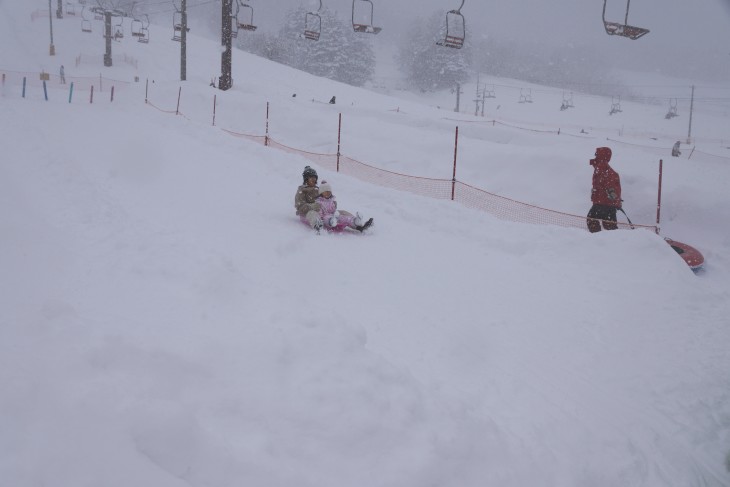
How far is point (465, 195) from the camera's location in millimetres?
11773

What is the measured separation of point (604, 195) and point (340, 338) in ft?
23.9

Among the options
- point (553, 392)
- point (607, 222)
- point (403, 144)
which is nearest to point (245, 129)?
point (403, 144)

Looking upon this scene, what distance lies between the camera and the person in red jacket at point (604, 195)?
905cm

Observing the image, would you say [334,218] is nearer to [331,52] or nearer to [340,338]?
[340,338]

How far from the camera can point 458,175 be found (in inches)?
533

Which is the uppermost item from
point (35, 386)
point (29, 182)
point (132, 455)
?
point (29, 182)

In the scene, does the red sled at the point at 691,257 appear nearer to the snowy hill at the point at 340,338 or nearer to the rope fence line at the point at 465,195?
the snowy hill at the point at 340,338

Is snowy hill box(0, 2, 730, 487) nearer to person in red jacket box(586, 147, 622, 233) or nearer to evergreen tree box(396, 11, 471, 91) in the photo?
person in red jacket box(586, 147, 622, 233)

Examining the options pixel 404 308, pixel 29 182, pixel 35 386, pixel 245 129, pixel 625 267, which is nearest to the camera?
pixel 35 386

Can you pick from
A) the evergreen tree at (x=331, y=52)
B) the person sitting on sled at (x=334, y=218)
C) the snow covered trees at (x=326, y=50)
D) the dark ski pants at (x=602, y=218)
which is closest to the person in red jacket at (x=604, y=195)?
the dark ski pants at (x=602, y=218)

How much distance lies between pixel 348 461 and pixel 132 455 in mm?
1162

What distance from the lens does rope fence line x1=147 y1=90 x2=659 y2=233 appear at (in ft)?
33.2

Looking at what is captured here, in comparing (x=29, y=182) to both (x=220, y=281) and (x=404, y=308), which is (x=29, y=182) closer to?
(x=220, y=281)

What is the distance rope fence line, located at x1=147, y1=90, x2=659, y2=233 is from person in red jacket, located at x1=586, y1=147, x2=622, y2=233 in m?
0.21
